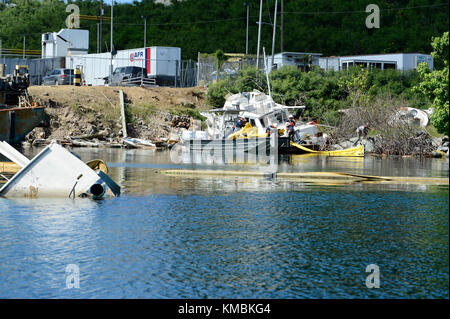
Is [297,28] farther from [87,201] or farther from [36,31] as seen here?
[87,201]

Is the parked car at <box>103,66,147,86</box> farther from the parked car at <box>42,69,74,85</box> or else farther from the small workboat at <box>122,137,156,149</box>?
the small workboat at <box>122,137,156,149</box>

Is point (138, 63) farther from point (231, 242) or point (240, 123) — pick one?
point (231, 242)

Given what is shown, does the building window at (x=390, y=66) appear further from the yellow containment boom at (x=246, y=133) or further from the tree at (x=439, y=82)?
the tree at (x=439, y=82)

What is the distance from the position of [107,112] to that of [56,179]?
33.5m

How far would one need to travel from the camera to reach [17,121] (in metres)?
44.4

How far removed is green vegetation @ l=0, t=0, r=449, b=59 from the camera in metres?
92.3

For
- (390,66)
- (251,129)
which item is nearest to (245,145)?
(251,129)

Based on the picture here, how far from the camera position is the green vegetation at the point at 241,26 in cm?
9228

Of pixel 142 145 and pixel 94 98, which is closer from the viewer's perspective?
pixel 142 145

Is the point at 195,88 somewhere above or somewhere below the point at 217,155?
above

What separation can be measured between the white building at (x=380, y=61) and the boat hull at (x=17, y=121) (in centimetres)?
3363

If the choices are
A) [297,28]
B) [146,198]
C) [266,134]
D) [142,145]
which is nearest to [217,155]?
[266,134]

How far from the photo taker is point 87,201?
22500 millimetres

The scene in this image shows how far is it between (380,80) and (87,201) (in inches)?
1811
